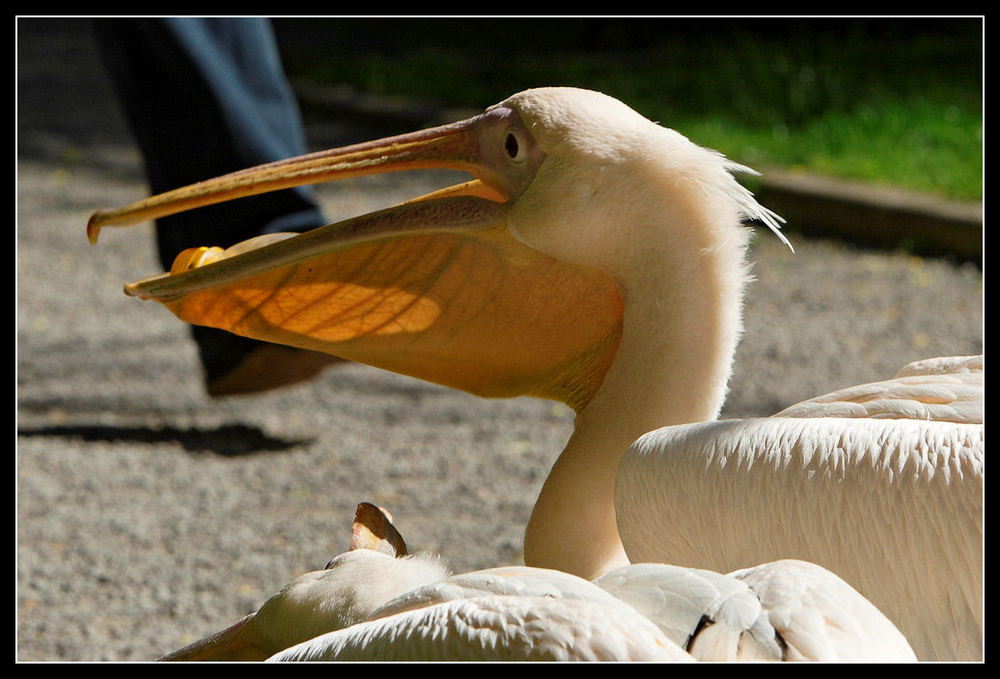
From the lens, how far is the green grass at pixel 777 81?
4684mm

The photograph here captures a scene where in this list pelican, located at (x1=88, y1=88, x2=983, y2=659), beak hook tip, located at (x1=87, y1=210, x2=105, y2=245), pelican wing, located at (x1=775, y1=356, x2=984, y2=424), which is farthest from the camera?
beak hook tip, located at (x1=87, y1=210, x2=105, y2=245)

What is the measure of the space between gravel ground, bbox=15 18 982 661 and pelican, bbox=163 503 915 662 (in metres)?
1.09

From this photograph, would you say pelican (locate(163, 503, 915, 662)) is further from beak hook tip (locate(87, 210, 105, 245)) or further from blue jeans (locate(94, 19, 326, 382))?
blue jeans (locate(94, 19, 326, 382))

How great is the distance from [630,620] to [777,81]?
464cm

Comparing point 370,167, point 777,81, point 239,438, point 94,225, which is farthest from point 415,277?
point 777,81

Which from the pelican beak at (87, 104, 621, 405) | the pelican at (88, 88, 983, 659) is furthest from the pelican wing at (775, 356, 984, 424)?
the pelican beak at (87, 104, 621, 405)

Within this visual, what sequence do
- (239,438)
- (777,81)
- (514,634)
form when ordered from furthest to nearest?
(777,81) < (239,438) < (514,634)

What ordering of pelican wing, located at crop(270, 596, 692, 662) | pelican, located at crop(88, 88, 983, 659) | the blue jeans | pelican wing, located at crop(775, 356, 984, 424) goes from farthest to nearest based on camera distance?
the blue jeans, pelican, located at crop(88, 88, 983, 659), pelican wing, located at crop(775, 356, 984, 424), pelican wing, located at crop(270, 596, 692, 662)

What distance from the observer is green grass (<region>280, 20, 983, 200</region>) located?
15.4 ft

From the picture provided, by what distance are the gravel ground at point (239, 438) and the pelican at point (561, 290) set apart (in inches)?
29.4

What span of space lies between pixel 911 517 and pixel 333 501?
5.28 feet

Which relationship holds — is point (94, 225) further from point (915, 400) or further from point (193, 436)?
point (193, 436)

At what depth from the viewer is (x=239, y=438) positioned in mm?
2957

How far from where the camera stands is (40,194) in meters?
4.85
